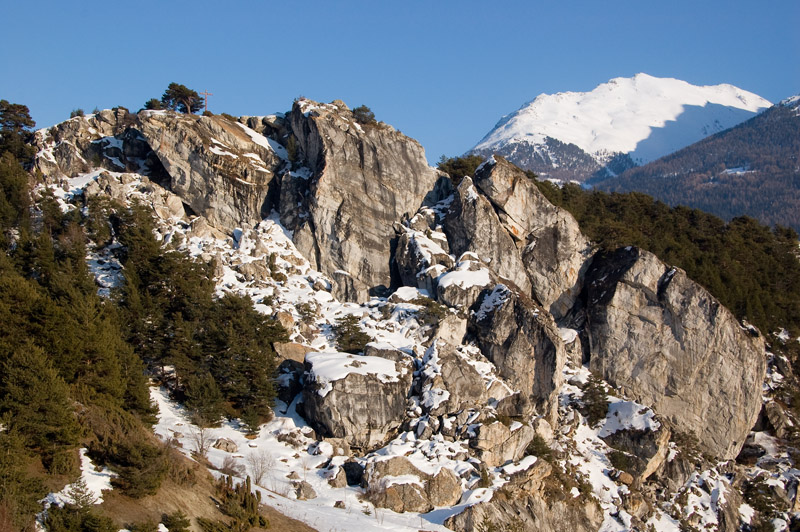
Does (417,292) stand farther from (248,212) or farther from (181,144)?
(181,144)

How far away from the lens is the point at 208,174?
159 ft

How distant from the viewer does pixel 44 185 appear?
47.5m

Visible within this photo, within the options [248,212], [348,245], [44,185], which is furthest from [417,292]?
[44,185]

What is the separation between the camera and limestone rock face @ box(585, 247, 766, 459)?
41375 mm

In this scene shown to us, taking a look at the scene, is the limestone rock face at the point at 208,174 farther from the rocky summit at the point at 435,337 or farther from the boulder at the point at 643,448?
the boulder at the point at 643,448

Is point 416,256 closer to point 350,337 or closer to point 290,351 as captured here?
point 350,337

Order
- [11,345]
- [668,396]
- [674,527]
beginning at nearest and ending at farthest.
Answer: [11,345], [674,527], [668,396]

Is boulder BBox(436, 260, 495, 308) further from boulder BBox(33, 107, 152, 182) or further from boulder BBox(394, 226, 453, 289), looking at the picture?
boulder BBox(33, 107, 152, 182)

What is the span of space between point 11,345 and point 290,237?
90.5ft

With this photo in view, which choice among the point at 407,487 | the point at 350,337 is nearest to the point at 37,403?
the point at 407,487

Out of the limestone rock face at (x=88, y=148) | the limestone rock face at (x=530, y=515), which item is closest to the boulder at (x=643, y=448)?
the limestone rock face at (x=530, y=515)

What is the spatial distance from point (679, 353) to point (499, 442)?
19.4m

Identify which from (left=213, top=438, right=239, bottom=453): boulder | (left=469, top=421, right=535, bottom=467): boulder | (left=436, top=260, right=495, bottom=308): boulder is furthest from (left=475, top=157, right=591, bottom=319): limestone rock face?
(left=213, top=438, right=239, bottom=453): boulder

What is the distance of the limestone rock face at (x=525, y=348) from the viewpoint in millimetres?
37875
